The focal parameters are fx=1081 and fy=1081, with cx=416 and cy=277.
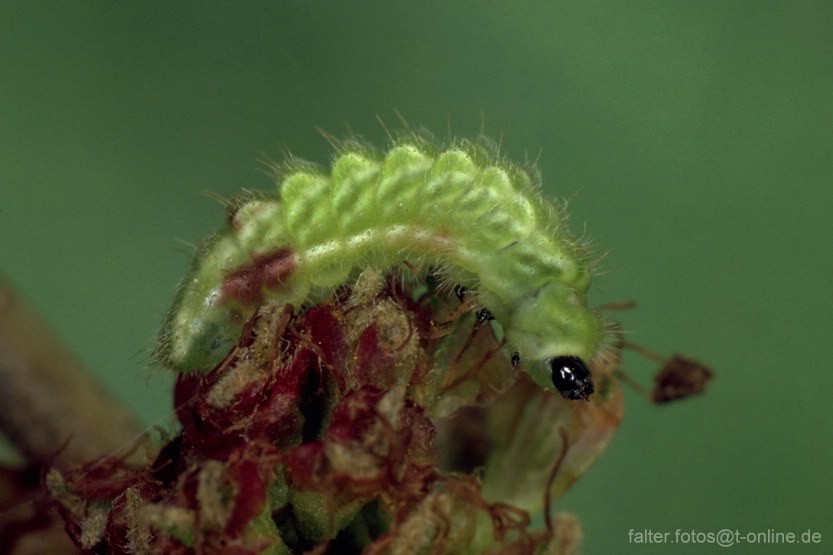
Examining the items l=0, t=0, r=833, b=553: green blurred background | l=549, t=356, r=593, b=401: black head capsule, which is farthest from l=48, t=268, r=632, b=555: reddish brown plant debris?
l=0, t=0, r=833, b=553: green blurred background

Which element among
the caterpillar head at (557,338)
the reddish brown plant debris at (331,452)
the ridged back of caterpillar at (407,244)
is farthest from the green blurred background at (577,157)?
the caterpillar head at (557,338)

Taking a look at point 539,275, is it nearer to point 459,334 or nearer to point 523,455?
point 459,334

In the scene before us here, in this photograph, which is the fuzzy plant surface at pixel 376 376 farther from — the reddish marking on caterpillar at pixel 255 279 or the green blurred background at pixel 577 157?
the green blurred background at pixel 577 157

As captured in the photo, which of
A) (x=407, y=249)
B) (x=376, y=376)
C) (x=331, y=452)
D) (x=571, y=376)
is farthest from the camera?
(x=407, y=249)

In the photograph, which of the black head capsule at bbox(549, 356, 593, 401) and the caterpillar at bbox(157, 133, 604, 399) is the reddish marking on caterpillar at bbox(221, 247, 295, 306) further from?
the black head capsule at bbox(549, 356, 593, 401)

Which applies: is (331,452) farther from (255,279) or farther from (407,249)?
(407,249)

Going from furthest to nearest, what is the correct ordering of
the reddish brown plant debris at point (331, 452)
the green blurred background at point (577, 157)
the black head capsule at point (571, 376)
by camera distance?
1. the green blurred background at point (577, 157)
2. the black head capsule at point (571, 376)
3. the reddish brown plant debris at point (331, 452)

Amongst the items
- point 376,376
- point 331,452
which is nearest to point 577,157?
point 376,376
